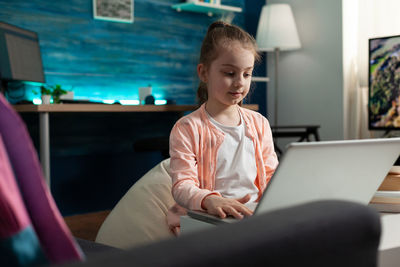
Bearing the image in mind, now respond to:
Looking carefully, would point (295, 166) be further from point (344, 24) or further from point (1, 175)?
point (344, 24)

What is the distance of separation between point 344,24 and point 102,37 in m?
1.89

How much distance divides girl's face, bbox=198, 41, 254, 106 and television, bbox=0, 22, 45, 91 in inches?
66.5

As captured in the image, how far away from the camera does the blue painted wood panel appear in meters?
3.36

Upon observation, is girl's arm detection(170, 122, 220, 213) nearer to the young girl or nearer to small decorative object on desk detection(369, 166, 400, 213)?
the young girl

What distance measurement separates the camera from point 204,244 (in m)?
0.40

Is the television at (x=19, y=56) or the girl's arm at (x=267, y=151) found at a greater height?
the television at (x=19, y=56)

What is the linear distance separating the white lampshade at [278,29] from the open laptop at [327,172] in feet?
10.5

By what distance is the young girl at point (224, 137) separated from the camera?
1.36m

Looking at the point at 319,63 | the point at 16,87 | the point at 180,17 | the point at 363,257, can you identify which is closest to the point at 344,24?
the point at 319,63

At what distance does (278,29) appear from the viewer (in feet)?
13.4

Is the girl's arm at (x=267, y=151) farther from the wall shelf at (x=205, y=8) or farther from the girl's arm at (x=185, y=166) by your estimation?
the wall shelf at (x=205, y=8)

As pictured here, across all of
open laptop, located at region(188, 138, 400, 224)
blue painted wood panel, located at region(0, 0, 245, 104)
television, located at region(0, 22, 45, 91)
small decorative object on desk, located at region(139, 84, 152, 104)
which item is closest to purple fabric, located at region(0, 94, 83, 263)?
open laptop, located at region(188, 138, 400, 224)

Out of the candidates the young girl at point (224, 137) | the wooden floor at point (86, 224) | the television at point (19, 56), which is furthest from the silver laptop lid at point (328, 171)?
the television at point (19, 56)

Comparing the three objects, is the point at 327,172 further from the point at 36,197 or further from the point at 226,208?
the point at 36,197
